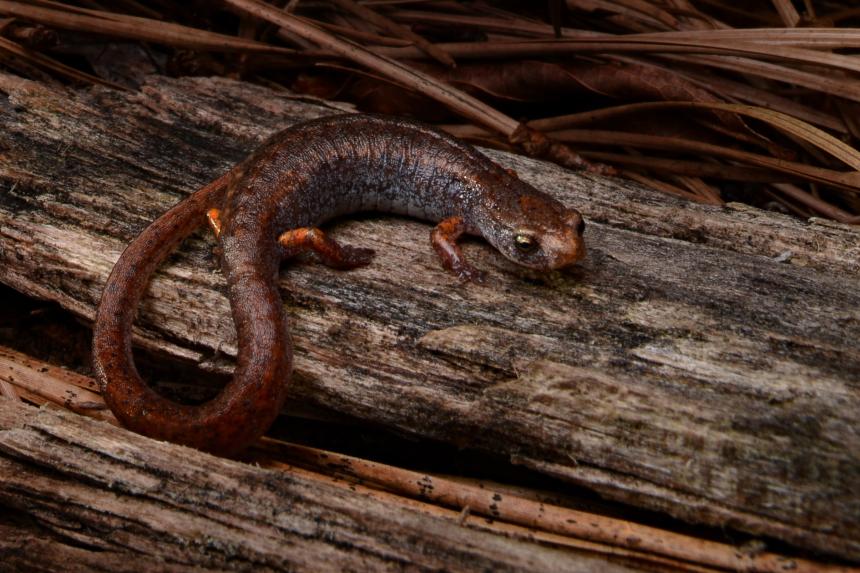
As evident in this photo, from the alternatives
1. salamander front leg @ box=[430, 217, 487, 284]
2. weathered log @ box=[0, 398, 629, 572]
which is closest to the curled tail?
weathered log @ box=[0, 398, 629, 572]

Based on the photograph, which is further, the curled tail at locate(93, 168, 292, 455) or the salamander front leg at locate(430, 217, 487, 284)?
the salamander front leg at locate(430, 217, 487, 284)

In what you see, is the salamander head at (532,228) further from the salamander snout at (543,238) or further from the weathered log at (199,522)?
the weathered log at (199,522)

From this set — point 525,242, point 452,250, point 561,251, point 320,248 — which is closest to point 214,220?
point 320,248

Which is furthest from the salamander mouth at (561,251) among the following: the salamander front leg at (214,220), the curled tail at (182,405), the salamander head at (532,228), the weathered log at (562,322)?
the salamander front leg at (214,220)

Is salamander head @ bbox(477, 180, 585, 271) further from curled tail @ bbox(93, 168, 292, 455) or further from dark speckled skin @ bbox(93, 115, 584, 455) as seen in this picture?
curled tail @ bbox(93, 168, 292, 455)

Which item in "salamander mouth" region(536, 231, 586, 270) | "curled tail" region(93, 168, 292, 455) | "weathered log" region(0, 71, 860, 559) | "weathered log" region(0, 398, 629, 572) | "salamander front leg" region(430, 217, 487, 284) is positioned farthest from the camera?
"salamander front leg" region(430, 217, 487, 284)

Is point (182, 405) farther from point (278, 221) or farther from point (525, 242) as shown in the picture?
point (525, 242)

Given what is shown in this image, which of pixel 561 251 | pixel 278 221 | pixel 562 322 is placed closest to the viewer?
pixel 562 322
